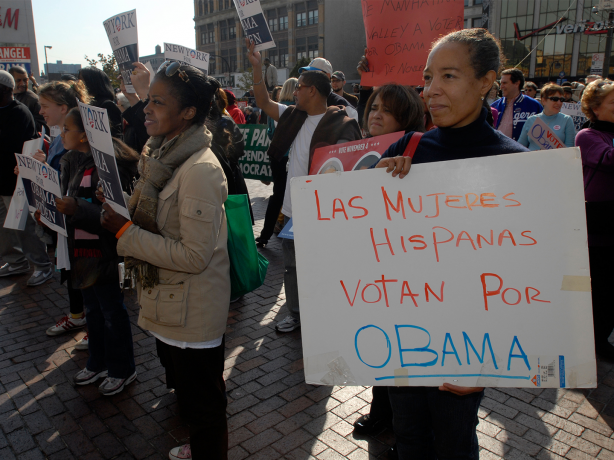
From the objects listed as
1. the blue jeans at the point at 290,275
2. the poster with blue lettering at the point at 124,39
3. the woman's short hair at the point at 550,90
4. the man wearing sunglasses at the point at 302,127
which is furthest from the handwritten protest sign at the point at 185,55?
the woman's short hair at the point at 550,90

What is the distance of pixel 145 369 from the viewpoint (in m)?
3.56

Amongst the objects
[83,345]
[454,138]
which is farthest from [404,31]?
[83,345]

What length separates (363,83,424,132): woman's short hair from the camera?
2723mm

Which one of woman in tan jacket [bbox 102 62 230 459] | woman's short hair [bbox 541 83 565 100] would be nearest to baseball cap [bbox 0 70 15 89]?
woman in tan jacket [bbox 102 62 230 459]

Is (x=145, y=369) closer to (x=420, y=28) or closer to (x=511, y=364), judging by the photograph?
(x=511, y=364)

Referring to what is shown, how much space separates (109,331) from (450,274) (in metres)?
2.51

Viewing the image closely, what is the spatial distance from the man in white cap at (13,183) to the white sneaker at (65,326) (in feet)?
4.85

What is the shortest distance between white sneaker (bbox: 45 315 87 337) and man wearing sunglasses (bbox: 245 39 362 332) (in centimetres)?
186

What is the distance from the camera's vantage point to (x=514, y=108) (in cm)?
607

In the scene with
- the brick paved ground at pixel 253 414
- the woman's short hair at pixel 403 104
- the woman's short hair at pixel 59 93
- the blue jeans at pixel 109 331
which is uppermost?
the woman's short hair at pixel 59 93

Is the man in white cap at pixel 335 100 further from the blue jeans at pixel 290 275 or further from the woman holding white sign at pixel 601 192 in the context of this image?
the woman holding white sign at pixel 601 192

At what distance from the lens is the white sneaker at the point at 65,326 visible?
4.15m

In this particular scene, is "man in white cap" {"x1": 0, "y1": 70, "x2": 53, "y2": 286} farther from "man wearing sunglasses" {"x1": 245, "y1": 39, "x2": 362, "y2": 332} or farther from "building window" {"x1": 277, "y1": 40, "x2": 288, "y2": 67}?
"building window" {"x1": 277, "y1": 40, "x2": 288, "y2": 67}

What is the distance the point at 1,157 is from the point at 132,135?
1682mm
